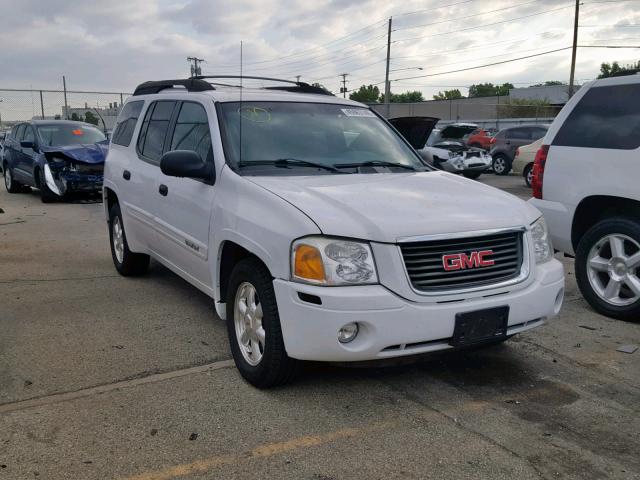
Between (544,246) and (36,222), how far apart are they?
8954 mm

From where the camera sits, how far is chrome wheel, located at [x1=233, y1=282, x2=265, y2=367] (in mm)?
3727

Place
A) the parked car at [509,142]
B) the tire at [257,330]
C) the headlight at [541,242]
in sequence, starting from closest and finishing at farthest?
the tire at [257,330] < the headlight at [541,242] < the parked car at [509,142]

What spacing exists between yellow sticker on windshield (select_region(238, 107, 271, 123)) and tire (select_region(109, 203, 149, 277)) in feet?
7.58

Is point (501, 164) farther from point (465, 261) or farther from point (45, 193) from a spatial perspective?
point (465, 261)

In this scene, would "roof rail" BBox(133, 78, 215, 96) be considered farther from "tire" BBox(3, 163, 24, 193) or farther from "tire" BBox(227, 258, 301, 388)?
"tire" BBox(3, 163, 24, 193)

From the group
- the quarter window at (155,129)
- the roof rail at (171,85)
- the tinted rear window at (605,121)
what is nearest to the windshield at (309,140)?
the roof rail at (171,85)

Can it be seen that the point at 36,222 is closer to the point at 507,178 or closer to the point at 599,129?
the point at 599,129

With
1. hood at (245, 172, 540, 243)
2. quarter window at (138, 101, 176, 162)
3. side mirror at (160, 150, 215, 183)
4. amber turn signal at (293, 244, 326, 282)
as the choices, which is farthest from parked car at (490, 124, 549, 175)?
amber turn signal at (293, 244, 326, 282)

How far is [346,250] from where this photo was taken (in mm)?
3305

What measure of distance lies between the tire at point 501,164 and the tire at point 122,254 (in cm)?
1563

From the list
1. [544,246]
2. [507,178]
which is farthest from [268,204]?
[507,178]

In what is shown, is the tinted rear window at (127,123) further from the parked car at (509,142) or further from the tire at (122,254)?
the parked car at (509,142)

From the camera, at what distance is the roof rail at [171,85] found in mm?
5043

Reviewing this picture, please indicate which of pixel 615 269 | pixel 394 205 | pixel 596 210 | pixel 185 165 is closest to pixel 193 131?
pixel 185 165
